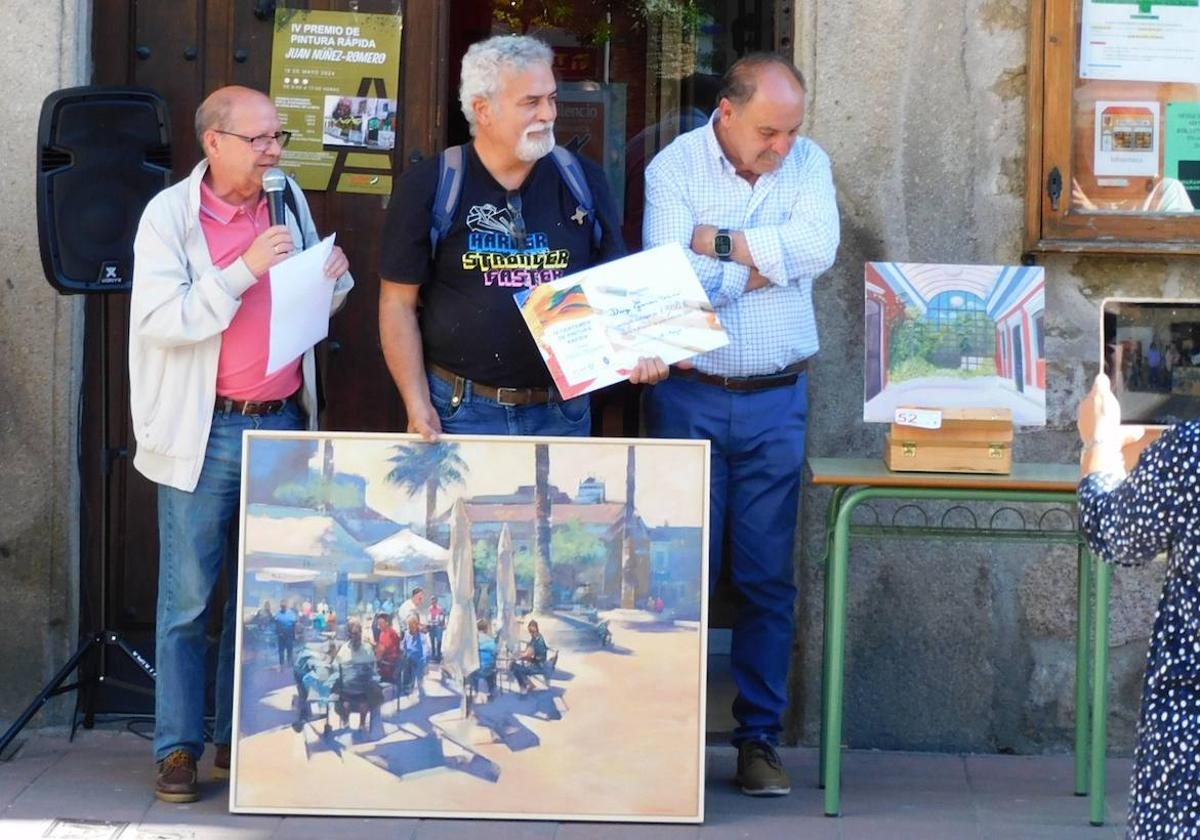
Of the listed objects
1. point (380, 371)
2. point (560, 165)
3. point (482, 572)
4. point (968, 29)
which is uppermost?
point (968, 29)

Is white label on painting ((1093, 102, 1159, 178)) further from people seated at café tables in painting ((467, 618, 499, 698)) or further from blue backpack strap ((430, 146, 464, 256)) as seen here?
people seated at café tables in painting ((467, 618, 499, 698))

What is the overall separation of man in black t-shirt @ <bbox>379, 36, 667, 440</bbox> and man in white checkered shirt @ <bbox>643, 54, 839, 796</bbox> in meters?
0.37

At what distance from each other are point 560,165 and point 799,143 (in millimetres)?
732

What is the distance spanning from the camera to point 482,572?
15.9 feet

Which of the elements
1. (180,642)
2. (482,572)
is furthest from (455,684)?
(180,642)

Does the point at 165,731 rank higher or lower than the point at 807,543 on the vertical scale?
lower

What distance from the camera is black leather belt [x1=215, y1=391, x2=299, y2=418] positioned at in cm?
503

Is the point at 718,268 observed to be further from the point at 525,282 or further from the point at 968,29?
the point at 968,29

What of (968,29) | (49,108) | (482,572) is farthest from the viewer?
(968,29)

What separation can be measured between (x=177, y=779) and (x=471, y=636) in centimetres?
98

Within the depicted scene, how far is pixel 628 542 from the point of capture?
15.9 feet

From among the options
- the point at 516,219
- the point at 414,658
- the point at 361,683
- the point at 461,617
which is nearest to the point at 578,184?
the point at 516,219

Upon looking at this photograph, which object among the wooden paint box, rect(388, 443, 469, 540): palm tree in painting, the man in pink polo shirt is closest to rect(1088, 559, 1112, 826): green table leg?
the wooden paint box
